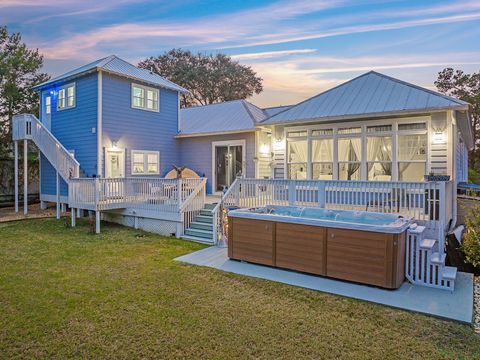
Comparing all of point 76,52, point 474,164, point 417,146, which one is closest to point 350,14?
point 417,146

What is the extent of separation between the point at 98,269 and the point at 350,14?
9.62 metres

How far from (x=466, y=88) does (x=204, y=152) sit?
A: 22.5 meters

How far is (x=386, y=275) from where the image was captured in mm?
4996

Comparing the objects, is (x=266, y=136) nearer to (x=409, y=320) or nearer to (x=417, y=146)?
(x=417, y=146)

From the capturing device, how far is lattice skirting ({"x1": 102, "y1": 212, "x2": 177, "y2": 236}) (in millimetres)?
9277

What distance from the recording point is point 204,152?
13.9 meters

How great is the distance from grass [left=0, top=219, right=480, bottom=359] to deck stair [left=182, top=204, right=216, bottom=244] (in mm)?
2370

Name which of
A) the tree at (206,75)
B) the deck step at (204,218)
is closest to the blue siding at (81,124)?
the deck step at (204,218)

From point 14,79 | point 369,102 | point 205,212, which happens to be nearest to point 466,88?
point 369,102

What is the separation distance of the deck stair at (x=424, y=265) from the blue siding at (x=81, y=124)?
10.2 meters

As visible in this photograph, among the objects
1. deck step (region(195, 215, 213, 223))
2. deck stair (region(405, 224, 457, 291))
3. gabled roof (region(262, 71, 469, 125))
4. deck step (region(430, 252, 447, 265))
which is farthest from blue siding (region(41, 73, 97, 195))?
deck step (region(430, 252, 447, 265))

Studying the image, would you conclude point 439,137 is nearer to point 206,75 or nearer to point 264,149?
→ point 264,149

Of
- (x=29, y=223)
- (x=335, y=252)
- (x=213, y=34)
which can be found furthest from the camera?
(x=213, y=34)

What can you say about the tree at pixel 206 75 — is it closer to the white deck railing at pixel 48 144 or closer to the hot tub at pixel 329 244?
the white deck railing at pixel 48 144
